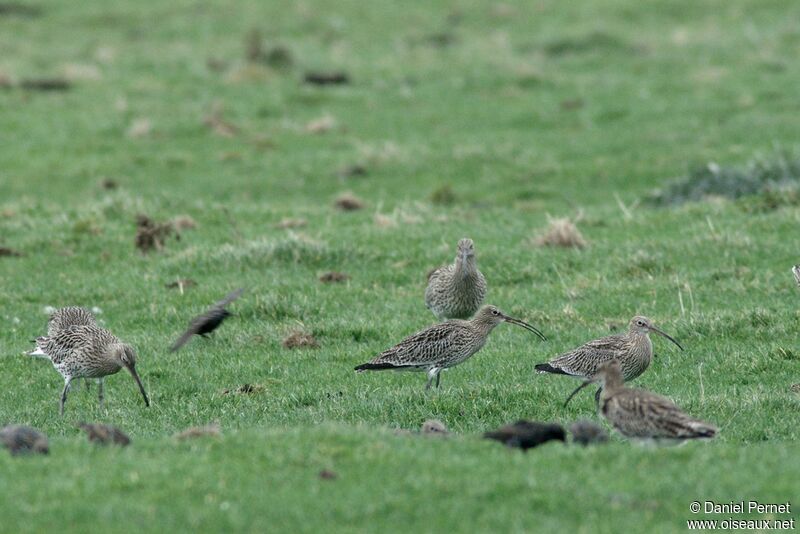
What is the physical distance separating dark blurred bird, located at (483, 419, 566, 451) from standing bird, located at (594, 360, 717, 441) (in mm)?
638

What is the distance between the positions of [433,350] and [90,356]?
3790 millimetres

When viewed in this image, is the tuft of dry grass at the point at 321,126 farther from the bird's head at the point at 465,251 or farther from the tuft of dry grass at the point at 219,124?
the bird's head at the point at 465,251

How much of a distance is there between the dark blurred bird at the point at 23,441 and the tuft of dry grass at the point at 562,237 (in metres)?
11.7

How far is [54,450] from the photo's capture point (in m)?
10.4

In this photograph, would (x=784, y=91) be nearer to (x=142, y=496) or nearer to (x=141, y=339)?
(x=141, y=339)

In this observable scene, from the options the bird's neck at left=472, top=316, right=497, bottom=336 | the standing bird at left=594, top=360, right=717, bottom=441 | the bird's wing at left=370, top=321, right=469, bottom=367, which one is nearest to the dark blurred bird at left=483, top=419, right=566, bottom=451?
the standing bird at left=594, top=360, right=717, bottom=441

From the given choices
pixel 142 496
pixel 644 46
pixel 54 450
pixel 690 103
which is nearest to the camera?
pixel 142 496

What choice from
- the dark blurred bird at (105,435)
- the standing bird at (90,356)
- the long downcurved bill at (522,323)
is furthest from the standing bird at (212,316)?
the long downcurved bill at (522,323)

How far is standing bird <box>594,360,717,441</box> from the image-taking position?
10.4m

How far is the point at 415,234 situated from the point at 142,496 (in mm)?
12910

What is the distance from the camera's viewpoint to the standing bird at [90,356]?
13.5 m

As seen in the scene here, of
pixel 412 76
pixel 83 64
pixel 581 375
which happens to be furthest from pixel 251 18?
pixel 581 375

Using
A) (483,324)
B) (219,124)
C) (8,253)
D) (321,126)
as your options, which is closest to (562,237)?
(483,324)

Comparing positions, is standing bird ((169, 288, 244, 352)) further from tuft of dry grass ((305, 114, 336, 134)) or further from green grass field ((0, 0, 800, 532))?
tuft of dry grass ((305, 114, 336, 134))
